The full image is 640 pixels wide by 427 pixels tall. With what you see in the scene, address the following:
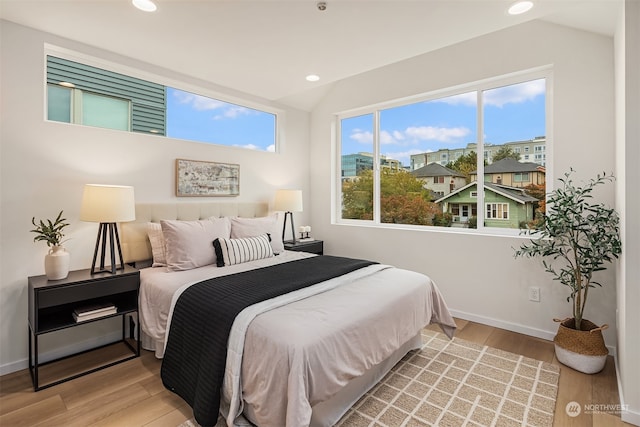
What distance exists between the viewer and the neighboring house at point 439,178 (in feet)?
11.9

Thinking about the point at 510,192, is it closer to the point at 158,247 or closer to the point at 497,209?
the point at 497,209

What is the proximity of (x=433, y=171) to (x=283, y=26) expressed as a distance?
2292 mm

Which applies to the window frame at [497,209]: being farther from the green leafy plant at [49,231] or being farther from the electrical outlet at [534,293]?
the green leafy plant at [49,231]

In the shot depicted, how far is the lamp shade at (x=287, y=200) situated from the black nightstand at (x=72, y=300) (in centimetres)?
183

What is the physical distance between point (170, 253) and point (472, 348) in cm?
267

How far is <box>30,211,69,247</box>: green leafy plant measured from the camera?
237 centimetres

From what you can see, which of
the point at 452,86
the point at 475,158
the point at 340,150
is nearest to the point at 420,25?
the point at 452,86

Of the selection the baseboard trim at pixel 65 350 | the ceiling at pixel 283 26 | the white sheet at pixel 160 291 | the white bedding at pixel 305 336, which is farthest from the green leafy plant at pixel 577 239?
the baseboard trim at pixel 65 350

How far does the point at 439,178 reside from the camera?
375 cm

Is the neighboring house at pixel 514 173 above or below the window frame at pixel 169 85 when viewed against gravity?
below

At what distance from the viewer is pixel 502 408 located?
78.4 inches

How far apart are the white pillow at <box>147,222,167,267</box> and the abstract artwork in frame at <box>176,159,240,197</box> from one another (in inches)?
20.8

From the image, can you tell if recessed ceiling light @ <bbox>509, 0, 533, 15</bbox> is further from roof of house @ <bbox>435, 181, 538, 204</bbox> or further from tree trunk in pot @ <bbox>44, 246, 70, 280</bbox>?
tree trunk in pot @ <bbox>44, 246, 70, 280</bbox>

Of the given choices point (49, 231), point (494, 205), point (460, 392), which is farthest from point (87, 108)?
point (494, 205)
